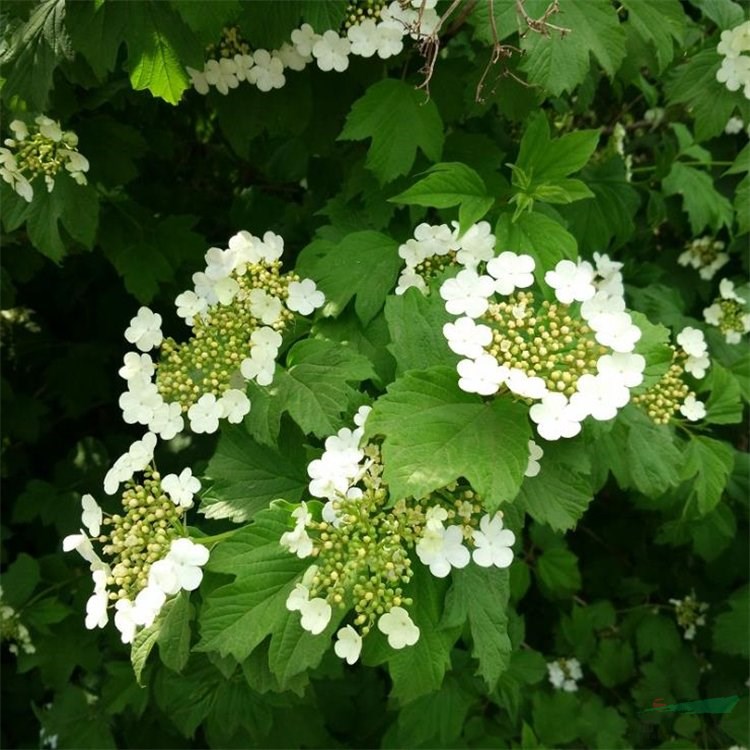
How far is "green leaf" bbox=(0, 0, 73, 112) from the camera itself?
1854mm

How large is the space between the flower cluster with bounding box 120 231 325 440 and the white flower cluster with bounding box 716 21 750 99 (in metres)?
1.40

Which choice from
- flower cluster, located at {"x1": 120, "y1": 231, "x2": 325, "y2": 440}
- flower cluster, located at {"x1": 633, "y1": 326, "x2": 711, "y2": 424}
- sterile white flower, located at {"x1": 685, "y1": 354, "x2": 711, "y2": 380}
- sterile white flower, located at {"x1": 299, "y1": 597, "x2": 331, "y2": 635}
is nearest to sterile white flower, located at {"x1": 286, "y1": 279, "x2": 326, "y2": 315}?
flower cluster, located at {"x1": 120, "y1": 231, "x2": 325, "y2": 440}

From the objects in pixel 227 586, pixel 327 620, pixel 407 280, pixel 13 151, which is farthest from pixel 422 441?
pixel 13 151

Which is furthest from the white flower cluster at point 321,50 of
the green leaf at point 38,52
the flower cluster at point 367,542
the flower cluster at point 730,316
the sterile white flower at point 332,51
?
the flower cluster at point 730,316

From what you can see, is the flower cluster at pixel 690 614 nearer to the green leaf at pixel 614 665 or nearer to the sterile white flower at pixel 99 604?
the green leaf at pixel 614 665

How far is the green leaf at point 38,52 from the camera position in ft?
6.08

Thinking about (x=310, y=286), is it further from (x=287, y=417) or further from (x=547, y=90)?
(x=547, y=90)

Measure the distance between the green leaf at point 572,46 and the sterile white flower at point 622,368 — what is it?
72cm

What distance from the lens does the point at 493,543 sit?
1.52 m

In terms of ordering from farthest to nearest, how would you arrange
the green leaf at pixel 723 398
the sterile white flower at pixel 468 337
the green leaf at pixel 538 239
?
the green leaf at pixel 723 398 → the green leaf at pixel 538 239 → the sterile white flower at pixel 468 337

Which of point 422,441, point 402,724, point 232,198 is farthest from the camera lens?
point 232,198

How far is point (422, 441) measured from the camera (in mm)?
1399

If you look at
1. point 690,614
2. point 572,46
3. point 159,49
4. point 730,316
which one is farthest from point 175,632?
point 690,614

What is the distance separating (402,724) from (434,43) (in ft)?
6.64
